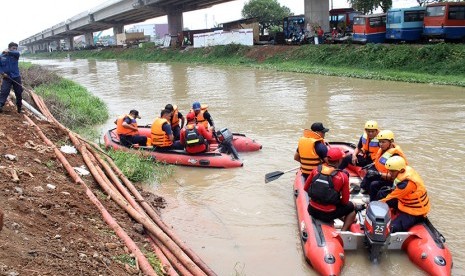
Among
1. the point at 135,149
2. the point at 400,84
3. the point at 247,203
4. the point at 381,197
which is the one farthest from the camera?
the point at 400,84

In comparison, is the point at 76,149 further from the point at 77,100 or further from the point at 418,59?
the point at 418,59

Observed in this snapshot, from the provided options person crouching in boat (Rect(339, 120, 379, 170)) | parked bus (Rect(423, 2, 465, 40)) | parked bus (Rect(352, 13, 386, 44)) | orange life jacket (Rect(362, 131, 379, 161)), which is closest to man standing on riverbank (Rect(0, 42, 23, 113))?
person crouching in boat (Rect(339, 120, 379, 170))

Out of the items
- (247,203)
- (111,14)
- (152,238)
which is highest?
(111,14)

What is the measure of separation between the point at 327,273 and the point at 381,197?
5.39 ft

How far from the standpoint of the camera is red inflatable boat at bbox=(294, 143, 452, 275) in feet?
16.6

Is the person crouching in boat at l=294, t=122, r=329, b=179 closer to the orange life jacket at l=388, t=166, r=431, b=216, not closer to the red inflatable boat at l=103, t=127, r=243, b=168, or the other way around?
the orange life jacket at l=388, t=166, r=431, b=216

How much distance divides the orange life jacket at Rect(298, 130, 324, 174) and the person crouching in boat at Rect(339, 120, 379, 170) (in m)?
1.16

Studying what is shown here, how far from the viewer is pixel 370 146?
7570 mm

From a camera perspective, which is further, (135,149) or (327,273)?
(135,149)

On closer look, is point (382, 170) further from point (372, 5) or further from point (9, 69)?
point (372, 5)

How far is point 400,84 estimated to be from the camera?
19.9m

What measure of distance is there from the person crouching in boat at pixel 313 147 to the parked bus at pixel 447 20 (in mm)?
18770

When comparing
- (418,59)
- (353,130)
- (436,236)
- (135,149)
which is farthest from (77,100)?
(418,59)

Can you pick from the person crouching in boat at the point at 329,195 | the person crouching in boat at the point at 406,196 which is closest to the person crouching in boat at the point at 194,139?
the person crouching in boat at the point at 329,195
